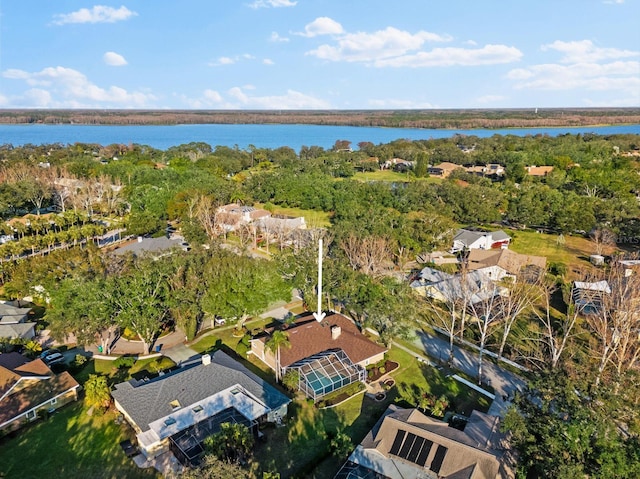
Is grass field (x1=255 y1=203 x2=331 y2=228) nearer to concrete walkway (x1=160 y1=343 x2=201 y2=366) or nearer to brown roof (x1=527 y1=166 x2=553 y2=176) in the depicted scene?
concrete walkway (x1=160 y1=343 x2=201 y2=366)

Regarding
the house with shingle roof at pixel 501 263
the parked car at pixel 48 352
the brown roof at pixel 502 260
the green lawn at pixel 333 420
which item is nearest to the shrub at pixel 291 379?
the green lawn at pixel 333 420

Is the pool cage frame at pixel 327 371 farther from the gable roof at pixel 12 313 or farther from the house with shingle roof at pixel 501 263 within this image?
the gable roof at pixel 12 313

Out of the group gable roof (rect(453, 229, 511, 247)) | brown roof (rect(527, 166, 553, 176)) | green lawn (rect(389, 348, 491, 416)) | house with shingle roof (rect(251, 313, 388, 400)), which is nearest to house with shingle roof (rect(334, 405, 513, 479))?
green lawn (rect(389, 348, 491, 416))

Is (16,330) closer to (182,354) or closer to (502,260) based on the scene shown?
(182,354)

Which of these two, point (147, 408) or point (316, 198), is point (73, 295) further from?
point (316, 198)

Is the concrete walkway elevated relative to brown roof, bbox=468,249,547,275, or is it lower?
lower

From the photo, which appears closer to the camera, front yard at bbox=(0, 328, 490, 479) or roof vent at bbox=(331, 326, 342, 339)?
front yard at bbox=(0, 328, 490, 479)
